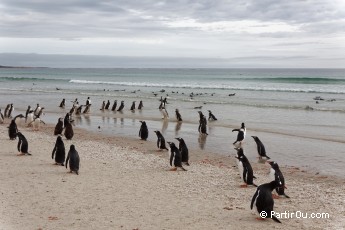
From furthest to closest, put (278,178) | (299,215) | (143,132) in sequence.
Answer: (143,132), (278,178), (299,215)

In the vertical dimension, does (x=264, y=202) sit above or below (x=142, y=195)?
above

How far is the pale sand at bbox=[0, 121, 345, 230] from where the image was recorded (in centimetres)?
743

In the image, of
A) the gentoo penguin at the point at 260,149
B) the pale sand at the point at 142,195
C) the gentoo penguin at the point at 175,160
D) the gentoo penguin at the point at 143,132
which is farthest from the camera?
the gentoo penguin at the point at 143,132

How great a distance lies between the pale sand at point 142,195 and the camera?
7.43 m

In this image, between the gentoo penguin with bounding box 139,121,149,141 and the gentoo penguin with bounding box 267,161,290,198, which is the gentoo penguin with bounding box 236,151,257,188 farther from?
the gentoo penguin with bounding box 139,121,149,141

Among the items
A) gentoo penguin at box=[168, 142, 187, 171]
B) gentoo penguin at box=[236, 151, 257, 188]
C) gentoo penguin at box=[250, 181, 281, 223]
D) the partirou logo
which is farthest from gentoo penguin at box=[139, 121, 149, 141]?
gentoo penguin at box=[250, 181, 281, 223]

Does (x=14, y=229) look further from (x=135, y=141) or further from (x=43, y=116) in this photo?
(x=43, y=116)

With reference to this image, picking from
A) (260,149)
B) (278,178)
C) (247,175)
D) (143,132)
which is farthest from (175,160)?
(143,132)

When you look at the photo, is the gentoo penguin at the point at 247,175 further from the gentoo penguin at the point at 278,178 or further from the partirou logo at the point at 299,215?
the partirou logo at the point at 299,215

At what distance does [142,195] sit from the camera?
8.95m

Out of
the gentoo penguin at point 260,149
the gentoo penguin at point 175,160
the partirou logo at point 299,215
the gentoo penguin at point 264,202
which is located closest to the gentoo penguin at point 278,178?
the partirou logo at point 299,215

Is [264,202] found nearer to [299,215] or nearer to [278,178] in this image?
[299,215]

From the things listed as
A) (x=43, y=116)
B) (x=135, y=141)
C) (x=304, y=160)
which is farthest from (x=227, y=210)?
(x=43, y=116)

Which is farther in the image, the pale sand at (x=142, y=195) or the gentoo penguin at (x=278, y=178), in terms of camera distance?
the gentoo penguin at (x=278, y=178)
